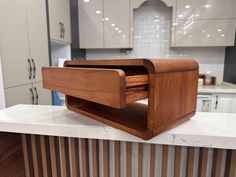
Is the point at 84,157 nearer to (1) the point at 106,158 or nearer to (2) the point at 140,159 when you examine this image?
(1) the point at 106,158

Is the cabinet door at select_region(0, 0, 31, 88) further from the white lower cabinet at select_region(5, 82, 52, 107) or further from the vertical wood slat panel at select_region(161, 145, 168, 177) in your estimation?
the vertical wood slat panel at select_region(161, 145, 168, 177)

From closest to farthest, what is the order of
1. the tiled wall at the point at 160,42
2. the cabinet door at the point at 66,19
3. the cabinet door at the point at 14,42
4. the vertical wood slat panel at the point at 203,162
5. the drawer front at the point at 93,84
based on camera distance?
the drawer front at the point at 93,84, the vertical wood slat panel at the point at 203,162, the cabinet door at the point at 14,42, the cabinet door at the point at 66,19, the tiled wall at the point at 160,42

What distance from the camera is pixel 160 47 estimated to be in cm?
289

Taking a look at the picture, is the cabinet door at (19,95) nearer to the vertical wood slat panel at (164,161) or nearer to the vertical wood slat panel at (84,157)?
the vertical wood slat panel at (84,157)

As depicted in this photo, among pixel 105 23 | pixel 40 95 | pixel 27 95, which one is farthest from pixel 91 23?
pixel 27 95

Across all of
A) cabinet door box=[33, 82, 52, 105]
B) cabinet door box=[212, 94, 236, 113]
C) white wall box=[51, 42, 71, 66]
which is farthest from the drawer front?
cabinet door box=[212, 94, 236, 113]

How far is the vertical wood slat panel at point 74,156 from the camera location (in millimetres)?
724

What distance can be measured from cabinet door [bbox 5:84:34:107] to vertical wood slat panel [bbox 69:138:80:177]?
0.92 metres

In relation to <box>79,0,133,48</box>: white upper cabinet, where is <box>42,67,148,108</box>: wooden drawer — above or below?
→ below

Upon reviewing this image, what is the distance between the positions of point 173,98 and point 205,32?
7.72 ft

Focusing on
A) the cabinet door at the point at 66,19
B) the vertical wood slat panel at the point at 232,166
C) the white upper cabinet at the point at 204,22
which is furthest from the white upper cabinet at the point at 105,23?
the vertical wood slat panel at the point at 232,166

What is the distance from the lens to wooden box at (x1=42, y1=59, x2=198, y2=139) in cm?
41

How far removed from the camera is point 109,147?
0.71 m

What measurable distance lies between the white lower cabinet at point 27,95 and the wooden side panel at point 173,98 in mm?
1309
